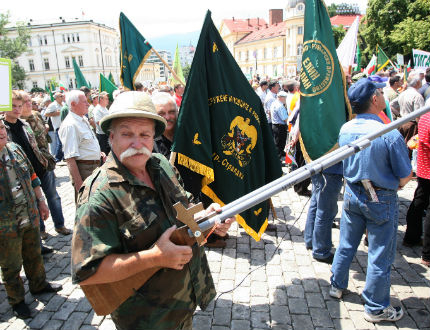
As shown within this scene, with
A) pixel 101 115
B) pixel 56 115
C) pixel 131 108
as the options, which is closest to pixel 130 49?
pixel 101 115

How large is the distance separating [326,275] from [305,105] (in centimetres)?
221

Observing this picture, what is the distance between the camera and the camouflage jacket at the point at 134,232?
1648 millimetres

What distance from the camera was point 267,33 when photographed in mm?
70375

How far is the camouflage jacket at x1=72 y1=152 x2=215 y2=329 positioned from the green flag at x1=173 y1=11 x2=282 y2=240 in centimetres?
117

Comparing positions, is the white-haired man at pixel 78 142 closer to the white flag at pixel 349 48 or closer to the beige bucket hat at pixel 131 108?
the beige bucket hat at pixel 131 108

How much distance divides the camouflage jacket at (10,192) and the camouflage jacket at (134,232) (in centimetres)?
193

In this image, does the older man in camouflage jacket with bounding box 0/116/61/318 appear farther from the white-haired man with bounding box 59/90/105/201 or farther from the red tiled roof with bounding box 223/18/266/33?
the red tiled roof with bounding box 223/18/266/33

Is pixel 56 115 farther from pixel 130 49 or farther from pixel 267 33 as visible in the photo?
pixel 267 33

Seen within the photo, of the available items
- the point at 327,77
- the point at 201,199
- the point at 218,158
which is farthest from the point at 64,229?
the point at 327,77

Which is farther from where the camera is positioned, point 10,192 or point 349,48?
point 349,48

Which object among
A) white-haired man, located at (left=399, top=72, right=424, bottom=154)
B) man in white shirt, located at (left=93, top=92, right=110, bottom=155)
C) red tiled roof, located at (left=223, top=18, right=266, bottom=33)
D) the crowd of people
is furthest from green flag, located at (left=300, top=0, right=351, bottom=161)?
red tiled roof, located at (left=223, top=18, right=266, bottom=33)

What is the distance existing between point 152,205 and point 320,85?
9.60 feet

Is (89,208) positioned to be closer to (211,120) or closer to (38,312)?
(211,120)

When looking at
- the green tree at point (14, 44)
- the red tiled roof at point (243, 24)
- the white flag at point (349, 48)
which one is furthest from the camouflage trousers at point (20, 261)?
the red tiled roof at point (243, 24)
